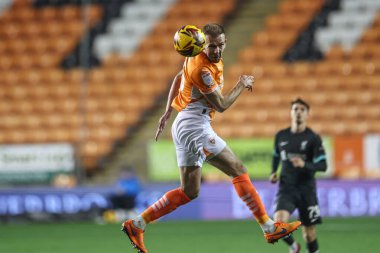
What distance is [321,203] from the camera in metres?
16.9

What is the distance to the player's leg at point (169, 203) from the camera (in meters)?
8.49

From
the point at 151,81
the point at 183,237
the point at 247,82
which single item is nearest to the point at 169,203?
the point at 247,82

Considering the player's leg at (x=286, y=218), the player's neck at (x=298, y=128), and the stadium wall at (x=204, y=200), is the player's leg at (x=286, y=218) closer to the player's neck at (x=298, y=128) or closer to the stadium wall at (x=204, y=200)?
A: the player's neck at (x=298, y=128)

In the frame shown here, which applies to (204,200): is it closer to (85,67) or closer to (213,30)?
(85,67)

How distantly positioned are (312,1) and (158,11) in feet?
12.8

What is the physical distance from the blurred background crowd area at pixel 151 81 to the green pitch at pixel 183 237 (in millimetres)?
1460

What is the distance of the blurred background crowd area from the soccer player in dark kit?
6.87m

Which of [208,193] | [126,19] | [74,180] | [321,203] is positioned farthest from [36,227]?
[126,19]

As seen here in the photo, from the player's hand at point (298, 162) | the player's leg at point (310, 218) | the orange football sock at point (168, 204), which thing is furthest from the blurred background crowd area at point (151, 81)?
the orange football sock at point (168, 204)

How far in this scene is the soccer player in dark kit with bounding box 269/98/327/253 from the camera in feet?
32.1

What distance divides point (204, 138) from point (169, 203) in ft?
2.42

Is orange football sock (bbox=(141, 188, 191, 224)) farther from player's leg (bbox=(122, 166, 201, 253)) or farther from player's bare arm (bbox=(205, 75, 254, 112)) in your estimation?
player's bare arm (bbox=(205, 75, 254, 112))

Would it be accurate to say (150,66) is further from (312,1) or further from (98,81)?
(312,1)

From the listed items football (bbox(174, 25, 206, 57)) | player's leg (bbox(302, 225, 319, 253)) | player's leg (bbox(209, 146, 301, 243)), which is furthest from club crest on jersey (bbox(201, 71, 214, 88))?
player's leg (bbox(302, 225, 319, 253))
